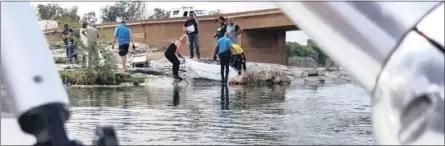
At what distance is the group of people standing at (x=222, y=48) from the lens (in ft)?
55.9

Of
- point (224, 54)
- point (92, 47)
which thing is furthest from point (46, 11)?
point (224, 54)

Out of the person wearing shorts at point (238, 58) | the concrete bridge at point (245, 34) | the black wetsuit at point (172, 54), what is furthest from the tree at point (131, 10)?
the black wetsuit at point (172, 54)

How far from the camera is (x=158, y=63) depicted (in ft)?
68.8

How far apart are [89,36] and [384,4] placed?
15.0 metres

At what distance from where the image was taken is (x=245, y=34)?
112ft

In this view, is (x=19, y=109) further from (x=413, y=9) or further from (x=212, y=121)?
(x=212, y=121)

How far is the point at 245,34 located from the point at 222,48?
16.3 metres

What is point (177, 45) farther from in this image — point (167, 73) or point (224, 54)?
point (167, 73)

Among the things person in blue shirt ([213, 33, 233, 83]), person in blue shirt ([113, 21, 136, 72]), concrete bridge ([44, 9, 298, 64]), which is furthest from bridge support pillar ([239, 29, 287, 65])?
person in blue shirt ([113, 21, 136, 72])

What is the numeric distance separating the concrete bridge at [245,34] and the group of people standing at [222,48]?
859 centimetres

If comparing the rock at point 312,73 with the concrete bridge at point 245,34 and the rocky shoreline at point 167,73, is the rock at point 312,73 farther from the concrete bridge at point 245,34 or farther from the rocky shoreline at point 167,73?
the concrete bridge at point 245,34

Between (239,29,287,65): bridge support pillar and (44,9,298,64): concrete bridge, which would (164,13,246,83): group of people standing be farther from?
(239,29,287,65): bridge support pillar

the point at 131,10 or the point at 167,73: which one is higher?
the point at 131,10

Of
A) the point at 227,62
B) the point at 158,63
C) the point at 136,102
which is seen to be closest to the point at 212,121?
the point at 136,102
